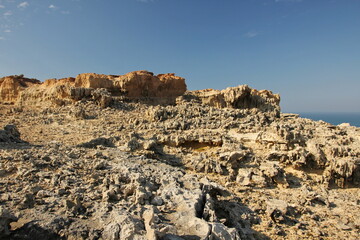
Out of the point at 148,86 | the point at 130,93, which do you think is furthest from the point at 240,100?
the point at 130,93

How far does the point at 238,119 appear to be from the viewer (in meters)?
16.7

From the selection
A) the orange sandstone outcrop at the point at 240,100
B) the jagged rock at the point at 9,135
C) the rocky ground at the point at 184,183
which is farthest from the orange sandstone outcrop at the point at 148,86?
the jagged rock at the point at 9,135

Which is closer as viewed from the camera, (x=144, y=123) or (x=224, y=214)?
(x=224, y=214)

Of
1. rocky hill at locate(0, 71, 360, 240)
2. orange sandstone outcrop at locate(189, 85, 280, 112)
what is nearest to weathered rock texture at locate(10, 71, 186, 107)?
rocky hill at locate(0, 71, 360, 240)

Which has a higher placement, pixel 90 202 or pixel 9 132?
pixel 9 132

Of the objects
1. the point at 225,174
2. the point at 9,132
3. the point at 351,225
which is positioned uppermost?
the point at 9,132

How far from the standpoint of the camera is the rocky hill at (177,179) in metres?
4.43

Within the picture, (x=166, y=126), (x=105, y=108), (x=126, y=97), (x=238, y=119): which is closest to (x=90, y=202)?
(x=166, y=126)

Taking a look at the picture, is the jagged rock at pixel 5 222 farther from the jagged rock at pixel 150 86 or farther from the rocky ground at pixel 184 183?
the jagged rock at pixel 150 86

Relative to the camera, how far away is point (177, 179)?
7.03 m

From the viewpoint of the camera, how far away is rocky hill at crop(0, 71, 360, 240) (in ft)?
14.5

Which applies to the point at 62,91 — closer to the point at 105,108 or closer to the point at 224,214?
the point at 105,108

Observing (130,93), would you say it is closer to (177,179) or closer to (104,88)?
(104,88)

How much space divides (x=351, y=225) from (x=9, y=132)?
14.8 metres
